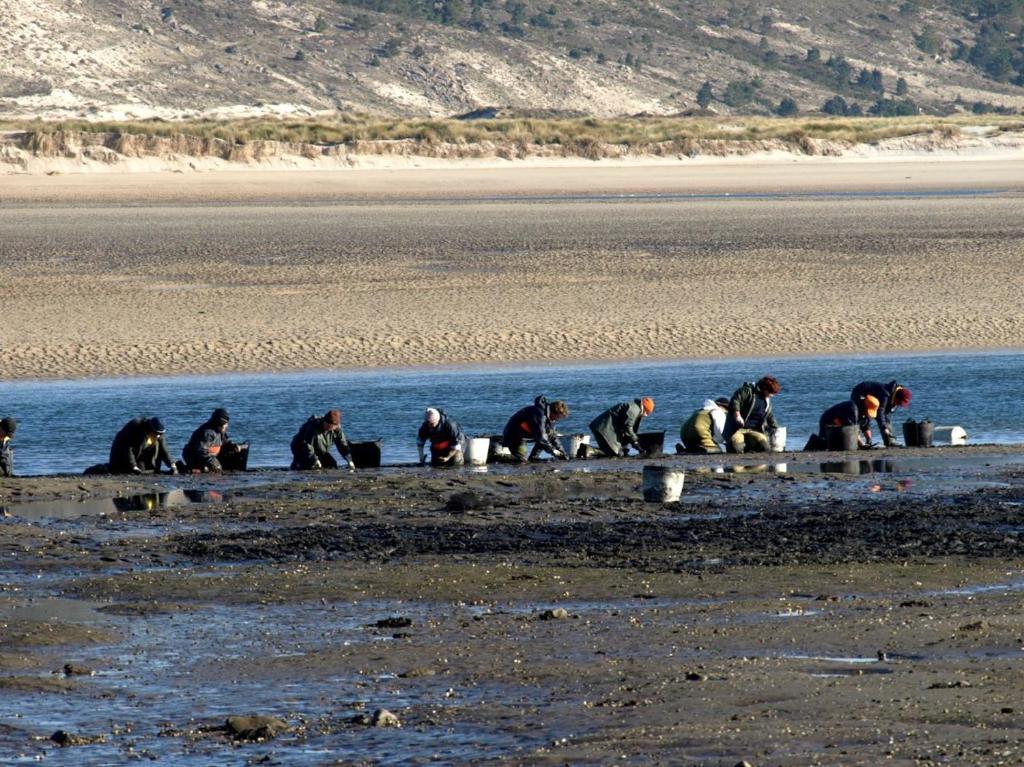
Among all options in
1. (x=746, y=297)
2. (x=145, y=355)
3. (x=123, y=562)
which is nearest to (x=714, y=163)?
(x=746, y=297)

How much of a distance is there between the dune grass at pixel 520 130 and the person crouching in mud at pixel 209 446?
49.9 meters

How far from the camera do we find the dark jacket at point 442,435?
18.1 meters

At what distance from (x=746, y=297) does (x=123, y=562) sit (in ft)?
63.4

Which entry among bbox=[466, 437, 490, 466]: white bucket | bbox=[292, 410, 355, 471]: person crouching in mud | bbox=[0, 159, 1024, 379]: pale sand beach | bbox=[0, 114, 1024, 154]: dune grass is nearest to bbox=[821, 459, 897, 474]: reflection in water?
bbox=[466, 437, 490, 466]: white bucket

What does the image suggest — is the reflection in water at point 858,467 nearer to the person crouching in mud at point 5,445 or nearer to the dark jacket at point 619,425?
the dark jacket at point 619,425

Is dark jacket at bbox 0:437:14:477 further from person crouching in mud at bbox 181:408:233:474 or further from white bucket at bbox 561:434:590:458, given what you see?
white bucket at bbox 561:434:590:458

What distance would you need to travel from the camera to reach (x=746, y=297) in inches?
1217

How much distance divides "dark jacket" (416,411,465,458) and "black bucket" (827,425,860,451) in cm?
368

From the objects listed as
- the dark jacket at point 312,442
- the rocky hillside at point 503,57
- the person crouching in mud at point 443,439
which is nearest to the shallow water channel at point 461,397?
the dark jacket at point 312,442

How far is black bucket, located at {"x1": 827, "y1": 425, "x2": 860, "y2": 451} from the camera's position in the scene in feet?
61.9

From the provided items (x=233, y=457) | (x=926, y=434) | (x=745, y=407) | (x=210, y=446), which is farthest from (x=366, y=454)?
(x=926, y=434)

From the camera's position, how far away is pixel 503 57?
11738 centimetres

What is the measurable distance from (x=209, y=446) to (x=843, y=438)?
6.17m

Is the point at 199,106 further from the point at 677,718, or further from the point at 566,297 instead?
the point at 677,718
